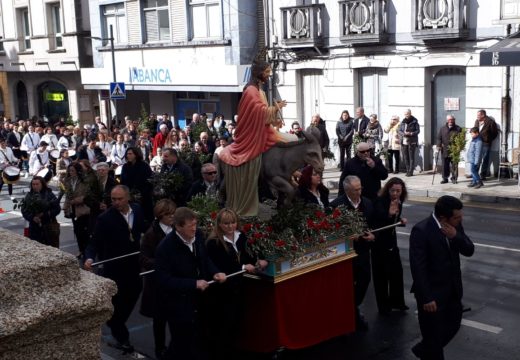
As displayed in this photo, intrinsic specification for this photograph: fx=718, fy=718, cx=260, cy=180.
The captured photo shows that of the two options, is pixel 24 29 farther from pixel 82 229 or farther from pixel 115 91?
pixel 82 229

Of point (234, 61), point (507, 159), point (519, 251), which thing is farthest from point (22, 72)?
point (519, 251)

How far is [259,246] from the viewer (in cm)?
709

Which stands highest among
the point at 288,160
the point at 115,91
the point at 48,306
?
the point at 115,91

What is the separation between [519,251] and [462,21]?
9631 millimetres

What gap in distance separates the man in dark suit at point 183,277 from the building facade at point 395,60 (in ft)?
47.1

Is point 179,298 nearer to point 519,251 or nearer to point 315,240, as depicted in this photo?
point 315,240

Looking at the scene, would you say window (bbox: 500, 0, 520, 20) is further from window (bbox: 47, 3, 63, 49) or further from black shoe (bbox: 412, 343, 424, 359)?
window (bbox: 47, 3, 63, 49)

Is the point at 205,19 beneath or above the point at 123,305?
above

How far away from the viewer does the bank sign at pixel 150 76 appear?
95.5ft

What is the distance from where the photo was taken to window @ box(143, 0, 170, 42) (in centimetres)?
2916

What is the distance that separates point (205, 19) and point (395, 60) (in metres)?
8.90

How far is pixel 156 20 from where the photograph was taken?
29.5m

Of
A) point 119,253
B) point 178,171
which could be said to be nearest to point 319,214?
point 119,253

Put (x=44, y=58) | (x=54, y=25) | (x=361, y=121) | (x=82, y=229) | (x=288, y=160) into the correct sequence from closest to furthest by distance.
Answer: (x=288, y=160) → (x=82, y=229) → (x=361, y=121) → (x=54, y=25) → (x=44, y=58)
